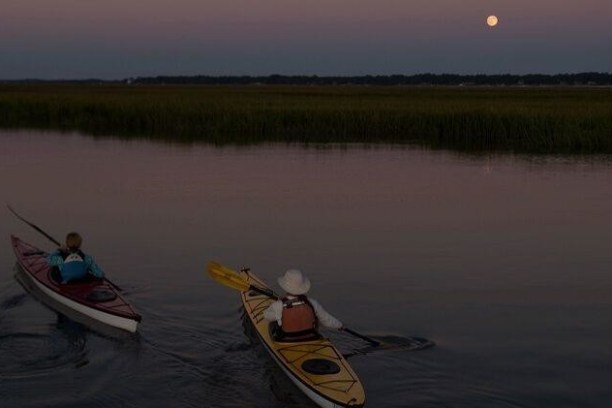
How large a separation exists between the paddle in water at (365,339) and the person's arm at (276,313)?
26.9 inches

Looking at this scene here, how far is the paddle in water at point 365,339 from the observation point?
28.2 feet

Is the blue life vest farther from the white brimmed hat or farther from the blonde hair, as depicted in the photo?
the white brimmed hat

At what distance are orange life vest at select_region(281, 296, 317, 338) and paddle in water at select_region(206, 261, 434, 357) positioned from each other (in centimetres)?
50

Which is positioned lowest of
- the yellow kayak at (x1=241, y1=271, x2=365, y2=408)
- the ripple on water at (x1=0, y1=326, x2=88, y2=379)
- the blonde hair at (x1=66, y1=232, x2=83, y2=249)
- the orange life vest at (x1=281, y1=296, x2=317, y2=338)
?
the ripple on water at (x1=0, y1=326, x2=88, y2=379)

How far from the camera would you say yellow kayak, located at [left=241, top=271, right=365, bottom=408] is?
6914mm

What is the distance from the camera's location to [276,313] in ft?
26.3

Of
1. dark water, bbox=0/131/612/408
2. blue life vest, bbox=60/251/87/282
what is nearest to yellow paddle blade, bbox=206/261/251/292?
dark water, bbox=0/131/612/408

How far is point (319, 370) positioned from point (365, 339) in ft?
4.13

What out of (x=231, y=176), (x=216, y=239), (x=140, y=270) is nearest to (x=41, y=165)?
(x=231, y=176)

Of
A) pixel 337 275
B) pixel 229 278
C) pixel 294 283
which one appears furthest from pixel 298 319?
pixel 337 275

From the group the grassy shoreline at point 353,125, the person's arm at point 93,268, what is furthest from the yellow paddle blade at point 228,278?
the grassy shoreline at point 353,125

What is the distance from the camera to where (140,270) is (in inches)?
457

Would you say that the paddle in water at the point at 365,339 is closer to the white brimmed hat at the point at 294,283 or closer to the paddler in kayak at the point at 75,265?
the white brimmed hat at the point at 294,283

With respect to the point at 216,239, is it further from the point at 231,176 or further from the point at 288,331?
the point at 231,176
